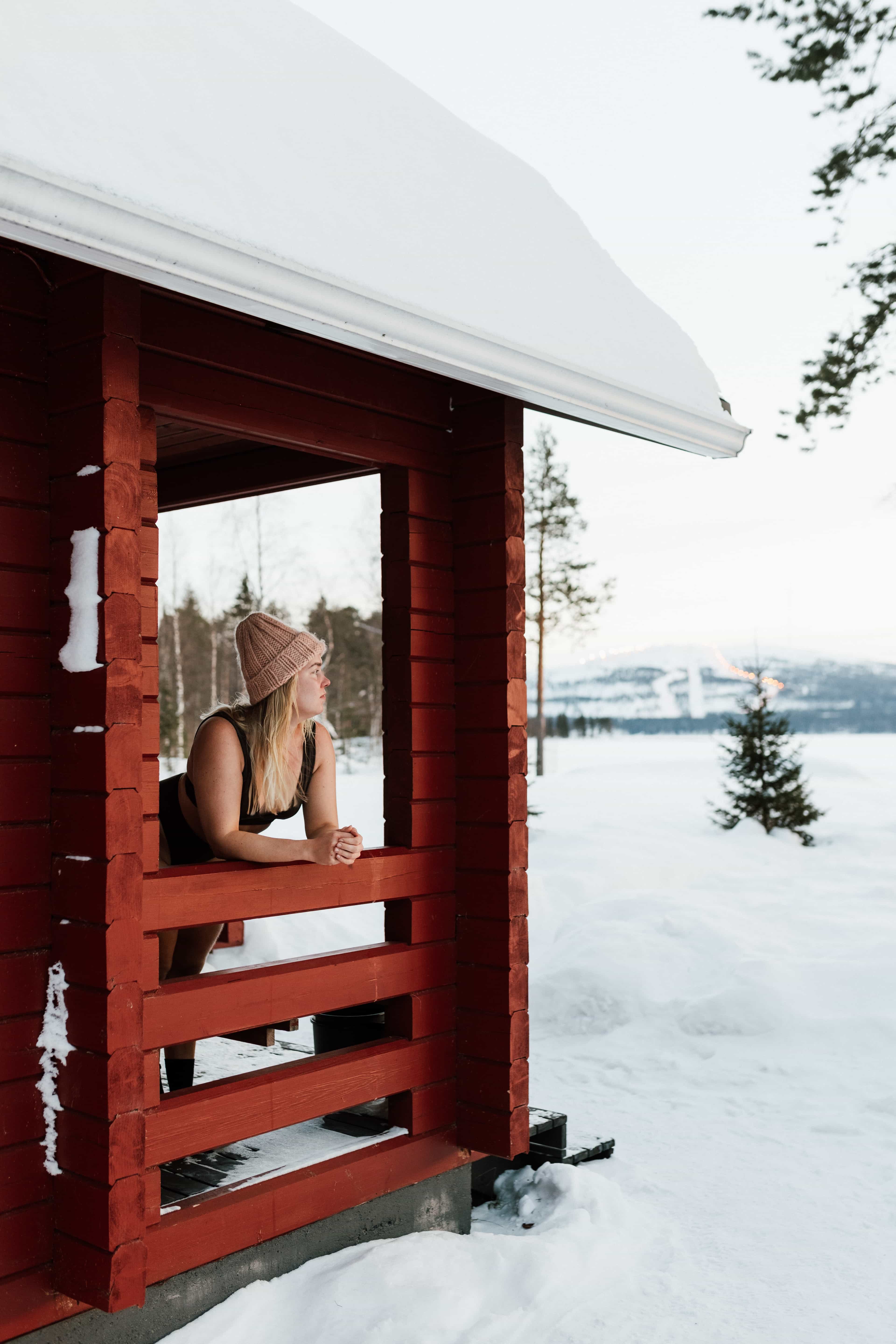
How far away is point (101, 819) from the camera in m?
2.77

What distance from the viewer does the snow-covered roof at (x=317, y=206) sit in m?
2.20

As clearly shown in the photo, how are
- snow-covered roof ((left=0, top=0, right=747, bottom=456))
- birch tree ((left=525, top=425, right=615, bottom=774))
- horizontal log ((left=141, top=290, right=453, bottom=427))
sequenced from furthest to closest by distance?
birch tree ((left=525, top=425, right=615, bottom=774)) → horizontal log ((left=141, top=290, right=453, bottom=427)) → snow-covered roof ((left=0, top=0, right=747, bottom=456))

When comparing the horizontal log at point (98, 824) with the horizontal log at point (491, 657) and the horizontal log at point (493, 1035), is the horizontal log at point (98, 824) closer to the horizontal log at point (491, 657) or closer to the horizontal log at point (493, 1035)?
the horizontal log at point (491, 657)

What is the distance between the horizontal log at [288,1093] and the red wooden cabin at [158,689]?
10 millimetres

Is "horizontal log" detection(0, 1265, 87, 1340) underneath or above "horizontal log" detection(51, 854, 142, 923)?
underneath

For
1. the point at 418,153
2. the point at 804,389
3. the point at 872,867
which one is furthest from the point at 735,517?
the point at 418,153

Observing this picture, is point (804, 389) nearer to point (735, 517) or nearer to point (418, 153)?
point (418, 153)

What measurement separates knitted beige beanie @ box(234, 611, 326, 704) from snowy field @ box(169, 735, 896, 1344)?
1.75 meters

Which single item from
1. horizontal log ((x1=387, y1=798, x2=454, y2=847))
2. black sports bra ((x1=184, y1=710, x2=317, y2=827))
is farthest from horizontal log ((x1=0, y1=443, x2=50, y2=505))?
horizontal log ((x1=387, y1=798, x2=454, y2=847))

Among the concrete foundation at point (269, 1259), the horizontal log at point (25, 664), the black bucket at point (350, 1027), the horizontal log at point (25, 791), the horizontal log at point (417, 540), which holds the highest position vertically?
the horizontal log at point (417, 540)

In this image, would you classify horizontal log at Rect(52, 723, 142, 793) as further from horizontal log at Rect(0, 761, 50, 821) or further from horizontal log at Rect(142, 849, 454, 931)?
horizontal log at Rect(142, 849, 454, 931)

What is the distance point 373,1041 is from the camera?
384 centimetres

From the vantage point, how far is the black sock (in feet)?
12.5

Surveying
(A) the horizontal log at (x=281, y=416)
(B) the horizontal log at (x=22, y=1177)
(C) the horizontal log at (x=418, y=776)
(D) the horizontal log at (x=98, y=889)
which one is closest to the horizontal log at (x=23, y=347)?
(A) the horizontal log at (x=281, y=416)
